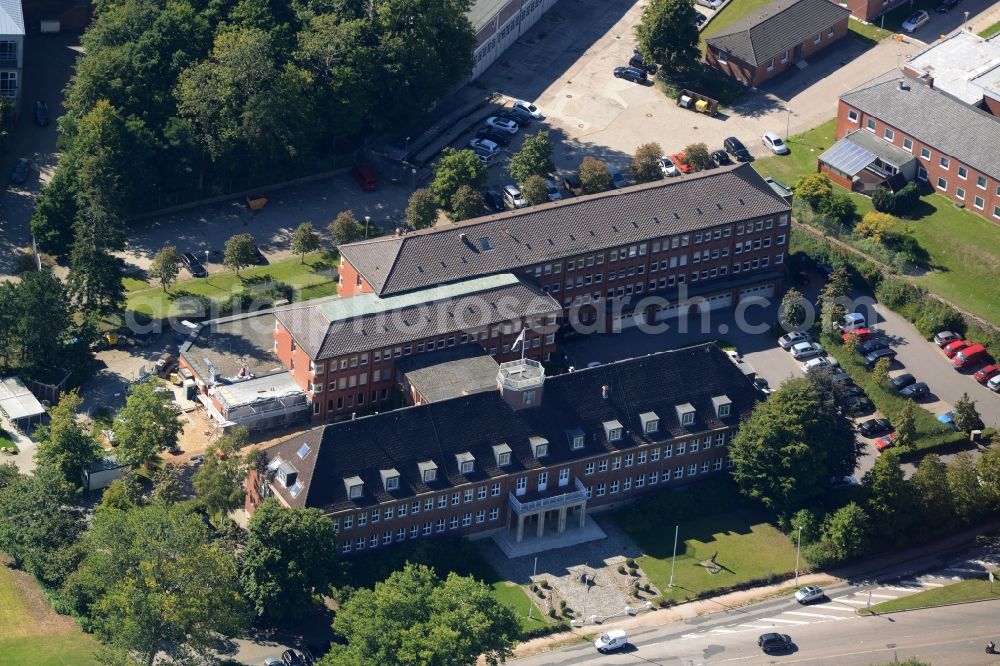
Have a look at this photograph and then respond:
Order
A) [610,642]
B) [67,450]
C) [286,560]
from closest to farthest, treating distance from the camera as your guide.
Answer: [286,560] → [610,642] → [67,450]

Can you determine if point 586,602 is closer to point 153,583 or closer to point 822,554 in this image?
point 822,554

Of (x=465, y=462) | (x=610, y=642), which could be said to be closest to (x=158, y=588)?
(x=465, y=462)

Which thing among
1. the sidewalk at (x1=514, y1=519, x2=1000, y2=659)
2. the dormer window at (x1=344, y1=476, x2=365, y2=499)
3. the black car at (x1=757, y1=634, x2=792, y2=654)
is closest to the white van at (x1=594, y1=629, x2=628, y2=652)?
the sidewalk at (x1=514, y1=519, x2=1000, y2=659)

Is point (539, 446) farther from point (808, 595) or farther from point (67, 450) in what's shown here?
point (67, 450)

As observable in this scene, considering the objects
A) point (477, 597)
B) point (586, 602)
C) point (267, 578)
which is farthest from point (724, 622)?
point (267, 578)

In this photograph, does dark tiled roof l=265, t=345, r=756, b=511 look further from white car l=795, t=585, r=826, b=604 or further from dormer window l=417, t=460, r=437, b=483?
white car l=795, t=585, r=826, b=604

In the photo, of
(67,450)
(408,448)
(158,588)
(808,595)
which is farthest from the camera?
(67,450)

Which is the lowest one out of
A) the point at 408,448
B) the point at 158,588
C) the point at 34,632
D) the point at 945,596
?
the point at 945,596
